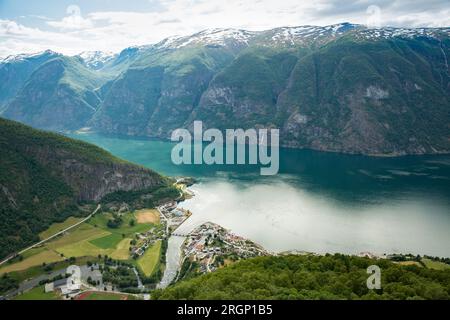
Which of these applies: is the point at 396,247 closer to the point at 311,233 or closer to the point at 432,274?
the point at 311,233

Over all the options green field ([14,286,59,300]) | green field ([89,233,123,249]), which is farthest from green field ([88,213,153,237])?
green field ([14,286,59,300])

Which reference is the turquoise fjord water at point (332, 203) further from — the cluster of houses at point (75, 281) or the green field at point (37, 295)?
the green field at point (37, 295)

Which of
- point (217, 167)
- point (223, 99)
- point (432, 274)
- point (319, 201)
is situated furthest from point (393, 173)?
point (223, 99)

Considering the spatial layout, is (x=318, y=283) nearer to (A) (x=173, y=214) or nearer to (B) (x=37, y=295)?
(B) (x=37, y=295)

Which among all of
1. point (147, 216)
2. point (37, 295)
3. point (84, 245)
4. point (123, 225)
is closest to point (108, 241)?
point (84, 245)

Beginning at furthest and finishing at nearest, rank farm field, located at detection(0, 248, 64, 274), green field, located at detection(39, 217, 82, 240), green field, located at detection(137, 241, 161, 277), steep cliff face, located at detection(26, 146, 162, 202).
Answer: steep cliff face, located at detection(26, 146, 162, 202), green field, located at detection(39, 217, 82, 240), green field, located at detection(137, 241, 161, 277), farm field, located at detection(0, 248, 64, 274)

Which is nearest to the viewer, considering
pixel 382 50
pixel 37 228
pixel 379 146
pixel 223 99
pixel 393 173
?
pixel 37 228

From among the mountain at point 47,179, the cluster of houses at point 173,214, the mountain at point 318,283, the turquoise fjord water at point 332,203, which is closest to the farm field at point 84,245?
the mountain at point 47,179

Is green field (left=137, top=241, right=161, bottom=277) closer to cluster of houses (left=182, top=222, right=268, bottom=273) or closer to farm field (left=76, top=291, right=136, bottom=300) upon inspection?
cluster of houses (left=182, top=222, right=268, bottom=273)
